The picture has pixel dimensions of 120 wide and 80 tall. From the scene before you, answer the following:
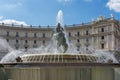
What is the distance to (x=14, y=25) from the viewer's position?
88.8 metres

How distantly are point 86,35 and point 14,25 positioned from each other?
29076 millimetres

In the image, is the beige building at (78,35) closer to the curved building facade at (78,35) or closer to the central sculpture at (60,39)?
the curved building facade at (78,35)

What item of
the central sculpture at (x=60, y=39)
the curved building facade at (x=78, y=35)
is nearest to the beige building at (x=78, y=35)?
the curved building facade at (x=78, y=35)

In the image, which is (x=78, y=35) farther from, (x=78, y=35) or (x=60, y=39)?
(x=60, y=39)

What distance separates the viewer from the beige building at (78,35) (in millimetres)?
77625

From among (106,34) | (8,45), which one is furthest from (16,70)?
(8,45)

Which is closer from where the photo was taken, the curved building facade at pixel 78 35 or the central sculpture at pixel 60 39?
the central sculpture at pixel 60 39

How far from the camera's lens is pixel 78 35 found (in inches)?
3393

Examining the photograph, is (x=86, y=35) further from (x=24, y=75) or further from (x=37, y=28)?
(x=24, y=75)

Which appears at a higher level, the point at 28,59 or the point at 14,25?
the point at 14,25

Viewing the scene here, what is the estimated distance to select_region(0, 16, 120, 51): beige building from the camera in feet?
255

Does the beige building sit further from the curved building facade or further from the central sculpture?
the central sculpture

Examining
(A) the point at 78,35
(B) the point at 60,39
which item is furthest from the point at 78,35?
(B) the point at 60,39

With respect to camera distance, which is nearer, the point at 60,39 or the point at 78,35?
the point at 60,39
